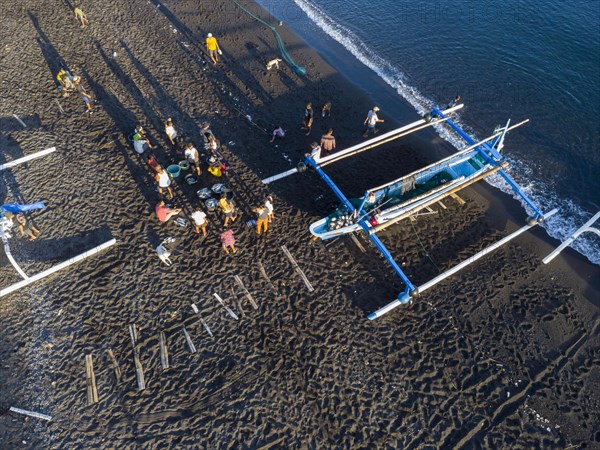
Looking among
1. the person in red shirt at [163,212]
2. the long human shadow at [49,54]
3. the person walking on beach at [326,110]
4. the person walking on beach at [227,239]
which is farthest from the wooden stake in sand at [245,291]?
the long human shadow at [49,54]

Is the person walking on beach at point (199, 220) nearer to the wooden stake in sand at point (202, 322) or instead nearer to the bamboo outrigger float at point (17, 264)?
the wooden stake in sand at point (202, 322)

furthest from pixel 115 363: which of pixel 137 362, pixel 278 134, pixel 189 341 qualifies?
pixel 278 134

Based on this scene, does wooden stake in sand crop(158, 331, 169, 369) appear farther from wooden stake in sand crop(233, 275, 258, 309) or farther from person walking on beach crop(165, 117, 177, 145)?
person walking on beach crop(165, 117, 177, 145)

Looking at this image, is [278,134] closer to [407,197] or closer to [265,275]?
[407,197]

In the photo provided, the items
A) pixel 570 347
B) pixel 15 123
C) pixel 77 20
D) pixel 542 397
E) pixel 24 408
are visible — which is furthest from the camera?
pixel 77 20

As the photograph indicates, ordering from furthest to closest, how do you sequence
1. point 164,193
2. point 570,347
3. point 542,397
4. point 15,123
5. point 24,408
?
point 15,123 → point 164,193 → point 570,347 → point 542,397 → point 24,408

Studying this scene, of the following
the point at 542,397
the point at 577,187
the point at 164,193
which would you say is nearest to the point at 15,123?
the point at 164,193

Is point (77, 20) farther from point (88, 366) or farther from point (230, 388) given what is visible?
point (230, 388)
